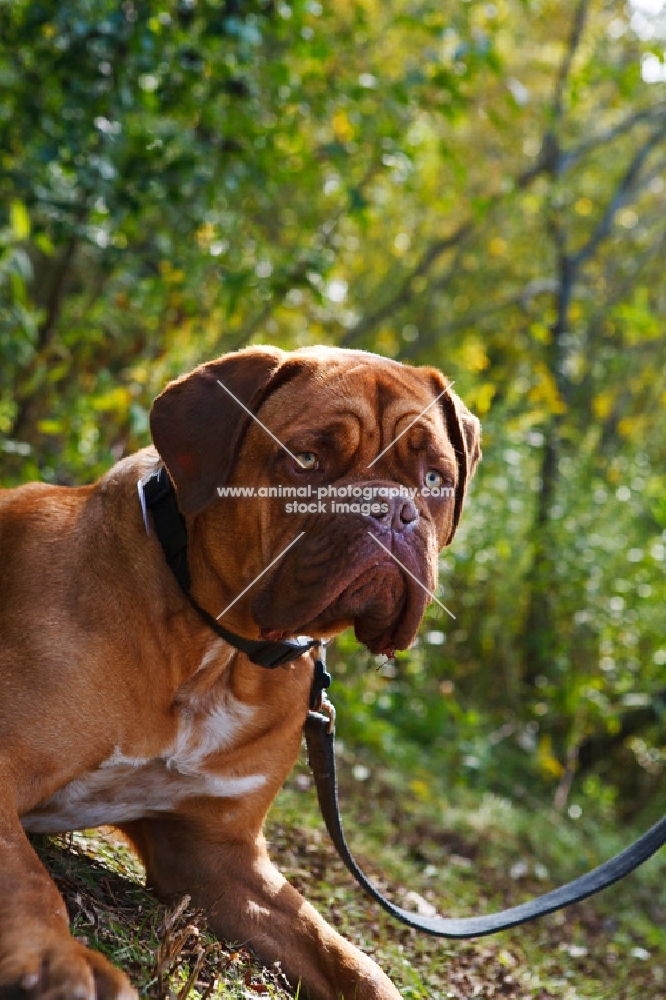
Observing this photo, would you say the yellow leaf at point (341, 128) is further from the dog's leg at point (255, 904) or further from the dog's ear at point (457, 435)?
the dog's leg at point (255, 904)

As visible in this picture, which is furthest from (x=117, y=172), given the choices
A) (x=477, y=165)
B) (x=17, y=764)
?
(x=477, y=165)

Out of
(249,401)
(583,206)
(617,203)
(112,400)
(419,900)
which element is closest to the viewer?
(249,401)

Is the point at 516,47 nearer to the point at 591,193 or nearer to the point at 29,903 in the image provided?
the point at 591,193

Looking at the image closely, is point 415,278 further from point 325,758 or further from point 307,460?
point 307,460

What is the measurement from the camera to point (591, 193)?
9672 millimetres

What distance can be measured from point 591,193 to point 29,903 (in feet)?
28.4

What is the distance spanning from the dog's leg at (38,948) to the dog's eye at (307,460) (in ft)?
3.61

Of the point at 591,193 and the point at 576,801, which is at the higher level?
the point at 591,193

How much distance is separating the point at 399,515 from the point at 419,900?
202 centimetres

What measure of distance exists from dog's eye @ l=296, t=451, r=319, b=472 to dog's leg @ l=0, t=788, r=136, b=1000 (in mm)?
1100

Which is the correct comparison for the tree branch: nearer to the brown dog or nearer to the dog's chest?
the brown dog

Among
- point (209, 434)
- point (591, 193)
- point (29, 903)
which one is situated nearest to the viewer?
point (29, 903)

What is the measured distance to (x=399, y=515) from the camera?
2.75 m

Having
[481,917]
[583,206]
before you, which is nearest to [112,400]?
[481,917]
